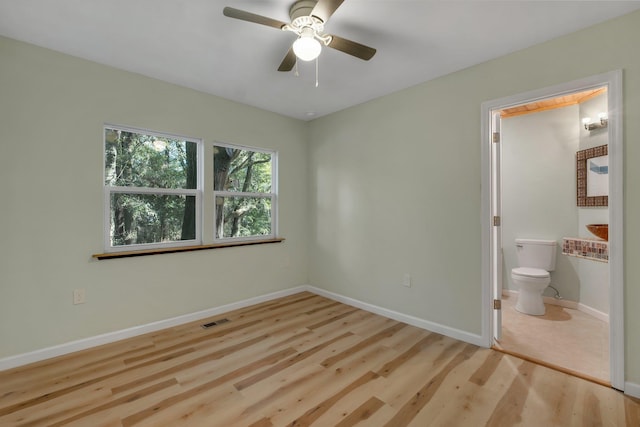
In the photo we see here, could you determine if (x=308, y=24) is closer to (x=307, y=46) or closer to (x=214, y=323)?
(x=307, y=46)

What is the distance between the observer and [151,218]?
2.92 meters

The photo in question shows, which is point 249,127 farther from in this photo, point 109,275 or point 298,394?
point 298,394

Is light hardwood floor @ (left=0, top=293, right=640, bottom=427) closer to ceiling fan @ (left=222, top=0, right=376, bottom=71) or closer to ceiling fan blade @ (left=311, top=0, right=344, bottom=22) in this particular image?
ceiling fan @ (left=222, top=0, right=376, bottom=71)

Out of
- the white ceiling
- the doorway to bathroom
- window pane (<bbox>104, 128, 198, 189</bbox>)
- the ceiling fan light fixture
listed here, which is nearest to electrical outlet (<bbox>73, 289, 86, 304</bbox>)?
window pane (<bbox>104, 128, 198, 189</bbox>)

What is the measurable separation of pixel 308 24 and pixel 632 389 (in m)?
3.13

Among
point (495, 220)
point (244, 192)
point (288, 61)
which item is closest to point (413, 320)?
point (495, 220)

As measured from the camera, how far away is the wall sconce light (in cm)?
307

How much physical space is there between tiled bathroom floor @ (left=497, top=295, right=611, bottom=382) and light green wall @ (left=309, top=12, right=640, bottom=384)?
0.35 meters

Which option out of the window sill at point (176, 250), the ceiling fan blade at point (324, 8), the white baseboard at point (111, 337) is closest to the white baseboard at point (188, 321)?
the white baseboard at point (111, 337)

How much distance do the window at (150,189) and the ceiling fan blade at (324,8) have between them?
82.7 inches

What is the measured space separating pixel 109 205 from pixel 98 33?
139 cm

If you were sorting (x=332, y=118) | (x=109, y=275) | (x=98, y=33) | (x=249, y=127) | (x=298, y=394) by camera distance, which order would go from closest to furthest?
(x=298, y=394)
(x=98, y=33)
(x=109, y=275)
(x=249, y=127)
(x=332, y=118)

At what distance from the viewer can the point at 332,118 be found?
3863 mm

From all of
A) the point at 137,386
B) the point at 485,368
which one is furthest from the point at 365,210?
the point at 137,386
